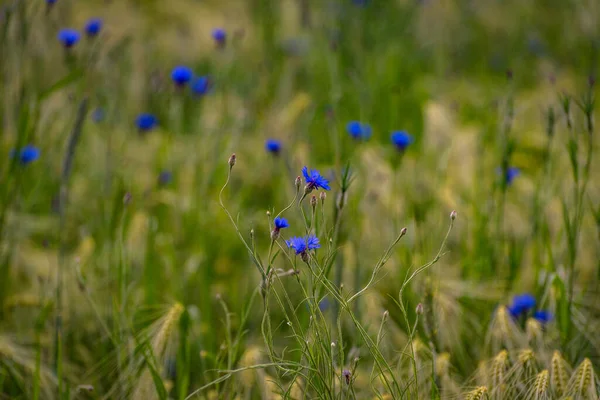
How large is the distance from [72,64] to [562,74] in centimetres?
254

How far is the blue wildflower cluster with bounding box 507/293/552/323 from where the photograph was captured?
129cm

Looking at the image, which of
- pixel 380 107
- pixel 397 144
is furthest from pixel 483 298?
pixel 380 107

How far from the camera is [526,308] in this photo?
1.29 m

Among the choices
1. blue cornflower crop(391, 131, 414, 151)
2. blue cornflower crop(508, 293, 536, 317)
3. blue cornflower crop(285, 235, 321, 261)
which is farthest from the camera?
blue cornflower crop(391, 131, 414, 151)

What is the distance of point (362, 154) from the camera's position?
204cm

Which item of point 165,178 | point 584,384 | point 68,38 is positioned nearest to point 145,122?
point 165,178

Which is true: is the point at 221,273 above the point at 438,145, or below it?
below

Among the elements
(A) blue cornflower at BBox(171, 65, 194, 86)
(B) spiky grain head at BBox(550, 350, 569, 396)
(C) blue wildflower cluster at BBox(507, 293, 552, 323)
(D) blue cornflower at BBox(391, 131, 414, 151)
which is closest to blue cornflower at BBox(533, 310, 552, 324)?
(C) blue wildflower cluster at BBox(507, 293, 552, 323)

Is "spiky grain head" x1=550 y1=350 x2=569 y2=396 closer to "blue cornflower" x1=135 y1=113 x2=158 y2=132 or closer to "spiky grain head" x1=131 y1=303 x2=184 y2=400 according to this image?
"spiky grain head" x1=131 y1=303 x2=184 y2=400

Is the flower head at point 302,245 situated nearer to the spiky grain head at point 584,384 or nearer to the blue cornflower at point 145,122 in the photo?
the spiky grain head at point 584,384

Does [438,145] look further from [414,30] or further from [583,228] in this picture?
[414,30]

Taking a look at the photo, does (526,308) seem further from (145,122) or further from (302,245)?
(145,122)

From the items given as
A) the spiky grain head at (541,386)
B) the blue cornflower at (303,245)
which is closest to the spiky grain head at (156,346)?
the blue cornflower at (303,245)

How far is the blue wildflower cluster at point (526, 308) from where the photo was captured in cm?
129
